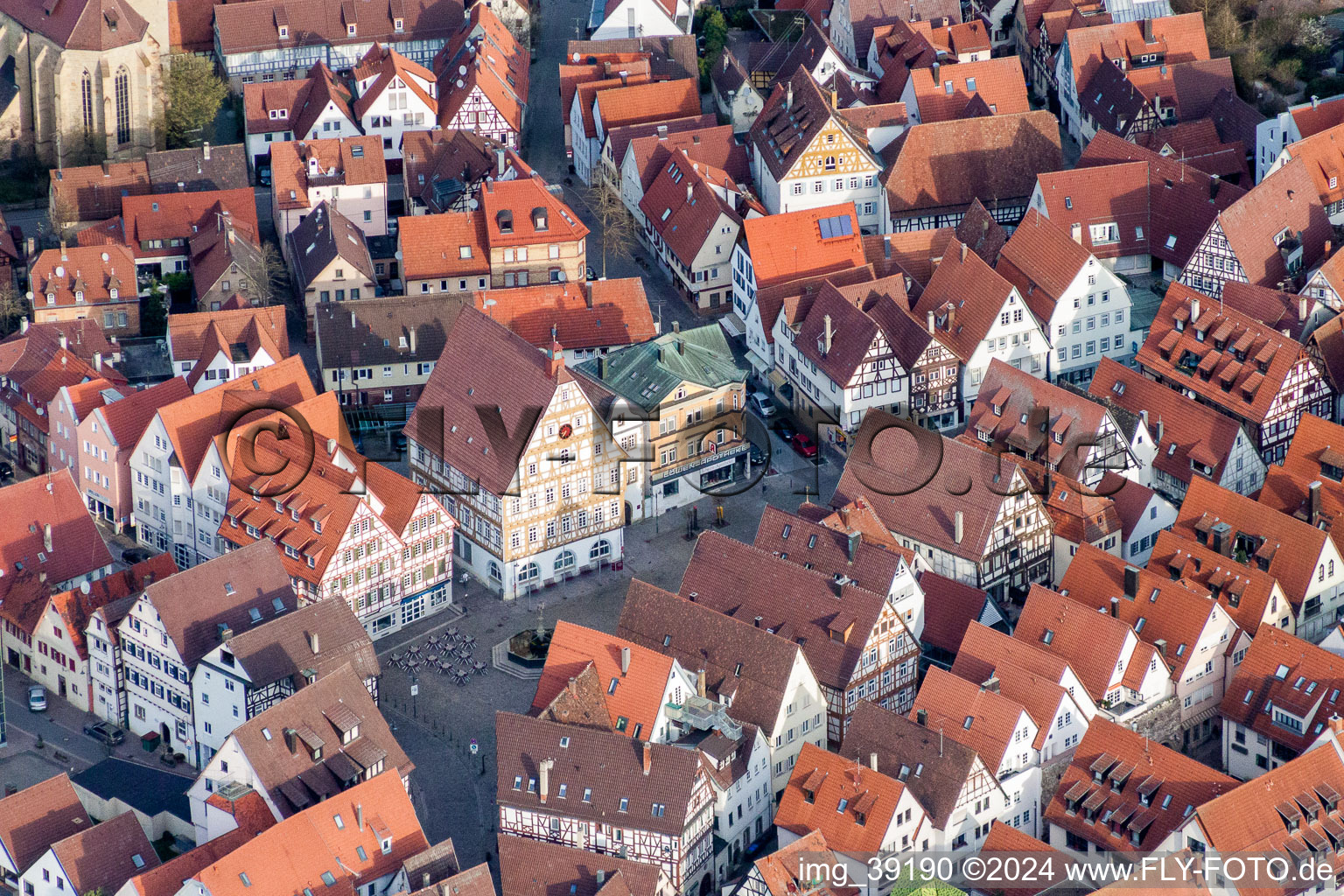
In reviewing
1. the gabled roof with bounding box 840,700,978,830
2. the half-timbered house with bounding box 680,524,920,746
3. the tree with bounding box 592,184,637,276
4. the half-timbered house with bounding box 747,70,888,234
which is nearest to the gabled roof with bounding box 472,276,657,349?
the tree with bounding box 592,184,637,276

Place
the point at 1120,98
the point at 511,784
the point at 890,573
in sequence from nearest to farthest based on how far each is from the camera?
the point at 511,784
the point at 890,573
the point at 1120,98

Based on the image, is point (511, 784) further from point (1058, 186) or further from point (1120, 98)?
point (1120, 98)

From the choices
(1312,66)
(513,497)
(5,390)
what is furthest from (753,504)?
(1312,66)

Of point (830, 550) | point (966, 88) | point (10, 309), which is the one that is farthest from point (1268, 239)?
point (10, 309)

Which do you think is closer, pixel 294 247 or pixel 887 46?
pixel 294 247

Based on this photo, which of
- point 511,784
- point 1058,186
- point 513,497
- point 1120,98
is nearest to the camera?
point 511,784

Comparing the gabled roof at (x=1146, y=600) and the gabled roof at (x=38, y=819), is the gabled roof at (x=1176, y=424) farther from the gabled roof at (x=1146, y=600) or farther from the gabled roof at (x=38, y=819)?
the gabled roof at (x=38, y=819)
